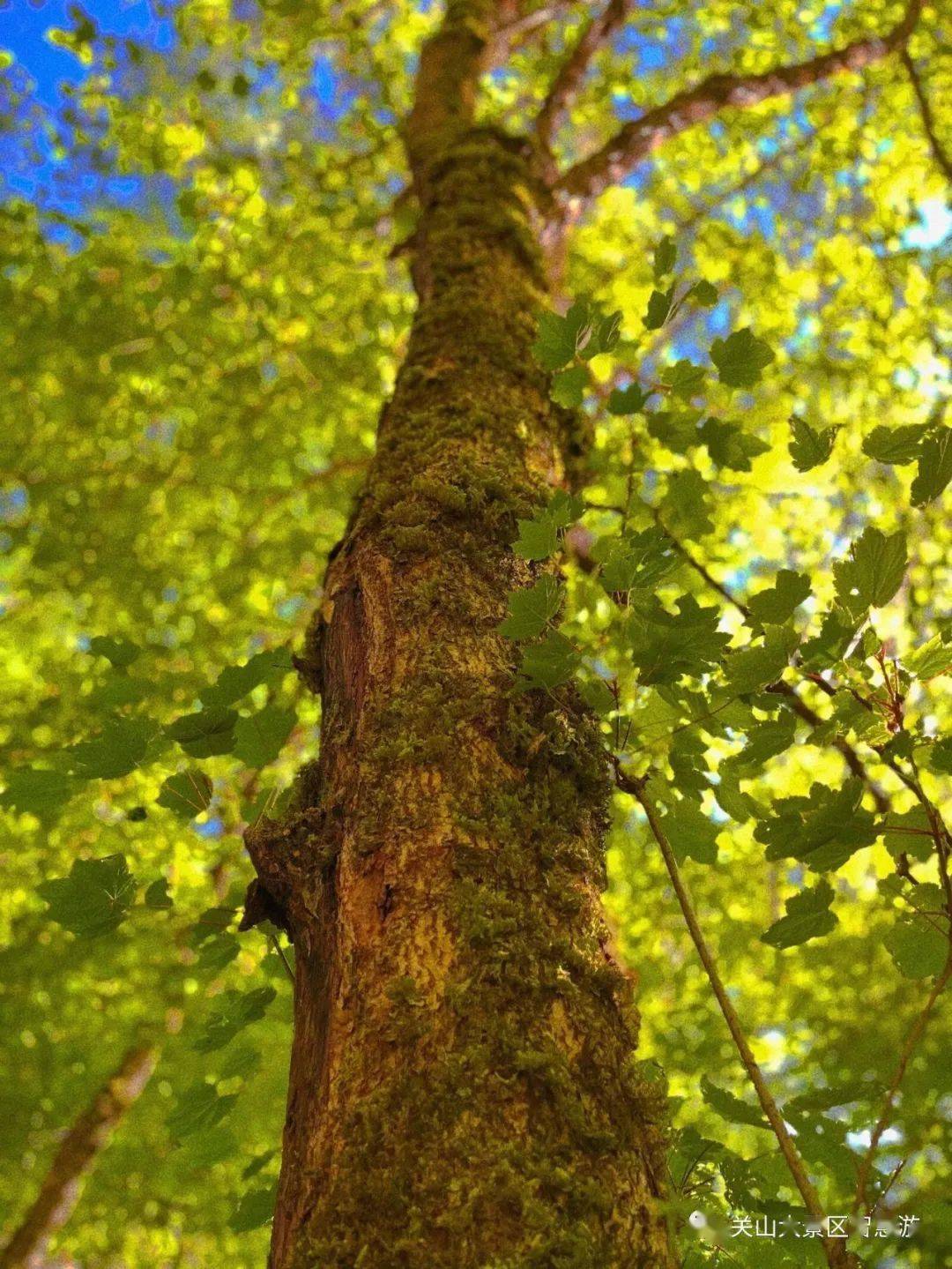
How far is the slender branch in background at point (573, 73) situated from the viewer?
472cm

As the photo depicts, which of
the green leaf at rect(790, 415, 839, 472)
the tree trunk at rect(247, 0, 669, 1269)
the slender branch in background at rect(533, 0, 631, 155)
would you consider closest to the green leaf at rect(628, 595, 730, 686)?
the tree trunk at rect(247, 0, 669, 1269)

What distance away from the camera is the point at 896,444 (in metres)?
1.44

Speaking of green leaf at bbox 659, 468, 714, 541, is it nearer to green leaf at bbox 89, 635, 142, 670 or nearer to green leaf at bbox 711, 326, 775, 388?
green leaf at bbox 711, 326, 775, 388

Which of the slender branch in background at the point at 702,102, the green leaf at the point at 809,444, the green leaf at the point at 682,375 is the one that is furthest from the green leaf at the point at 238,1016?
the slender branch in background at the point at 702,102

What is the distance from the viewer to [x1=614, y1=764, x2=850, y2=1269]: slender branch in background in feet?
3.20

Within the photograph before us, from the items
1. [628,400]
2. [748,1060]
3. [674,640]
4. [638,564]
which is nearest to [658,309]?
[628,400]

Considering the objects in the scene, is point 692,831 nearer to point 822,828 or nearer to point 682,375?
point 822,828

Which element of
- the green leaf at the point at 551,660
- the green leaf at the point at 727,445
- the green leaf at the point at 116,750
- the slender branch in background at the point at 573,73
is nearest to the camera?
the green leaf at the point at 551,660

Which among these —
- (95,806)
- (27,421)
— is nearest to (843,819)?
(95,806)

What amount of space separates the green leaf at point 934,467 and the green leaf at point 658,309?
626 millimetres

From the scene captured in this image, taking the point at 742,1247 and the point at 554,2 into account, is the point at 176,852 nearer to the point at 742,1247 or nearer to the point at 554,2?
the point at 742,1247

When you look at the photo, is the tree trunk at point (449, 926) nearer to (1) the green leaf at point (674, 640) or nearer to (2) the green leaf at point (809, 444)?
(1) the green leaf at point (674, 640)

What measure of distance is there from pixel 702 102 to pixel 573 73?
98 cm

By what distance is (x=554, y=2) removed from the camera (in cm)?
608
